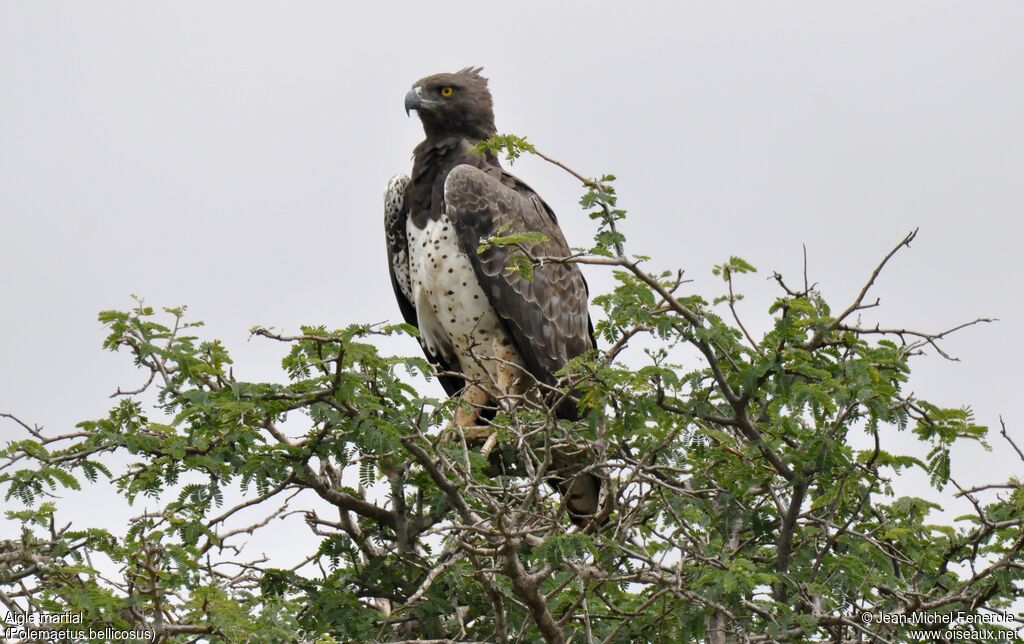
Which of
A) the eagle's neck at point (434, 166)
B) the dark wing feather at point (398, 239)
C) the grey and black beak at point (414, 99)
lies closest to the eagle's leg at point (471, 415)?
the dark wing feather at point (398, 239)

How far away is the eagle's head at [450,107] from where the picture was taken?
392 inches

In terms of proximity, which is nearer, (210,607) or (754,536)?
(210,607)

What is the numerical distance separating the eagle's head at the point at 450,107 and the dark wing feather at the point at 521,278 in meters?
0.48

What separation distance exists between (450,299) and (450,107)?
154cm

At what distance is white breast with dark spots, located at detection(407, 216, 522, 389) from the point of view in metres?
9.14

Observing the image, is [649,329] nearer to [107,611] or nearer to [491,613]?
[491,613]

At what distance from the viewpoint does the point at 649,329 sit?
5.95 metres

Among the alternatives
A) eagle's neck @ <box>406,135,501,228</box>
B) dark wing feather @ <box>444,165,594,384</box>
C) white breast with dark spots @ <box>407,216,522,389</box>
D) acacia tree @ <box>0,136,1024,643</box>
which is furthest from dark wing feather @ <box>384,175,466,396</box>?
acacia tree @ <box>0,136,1024,643</box>

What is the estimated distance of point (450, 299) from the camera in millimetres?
9195

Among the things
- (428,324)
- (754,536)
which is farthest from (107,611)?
(428,324)

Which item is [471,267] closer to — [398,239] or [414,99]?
[398,239]

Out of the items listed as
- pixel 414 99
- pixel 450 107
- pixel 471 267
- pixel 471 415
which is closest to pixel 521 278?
pixel 471 267

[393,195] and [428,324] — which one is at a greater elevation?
[393,195]

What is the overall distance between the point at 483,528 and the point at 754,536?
1.44m
